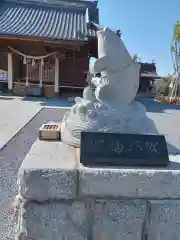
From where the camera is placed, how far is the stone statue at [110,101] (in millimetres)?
2180

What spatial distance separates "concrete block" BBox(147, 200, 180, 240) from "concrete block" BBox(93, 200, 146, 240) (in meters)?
0.08

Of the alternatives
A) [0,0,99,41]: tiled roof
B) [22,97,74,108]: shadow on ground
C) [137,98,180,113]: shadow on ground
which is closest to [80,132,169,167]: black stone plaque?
[22,97,74,108]: shadow on ground

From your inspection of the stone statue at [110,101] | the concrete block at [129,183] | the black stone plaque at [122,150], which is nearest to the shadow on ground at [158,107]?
the stone statue at [110,101]

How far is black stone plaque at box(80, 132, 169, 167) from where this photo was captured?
6.29ft

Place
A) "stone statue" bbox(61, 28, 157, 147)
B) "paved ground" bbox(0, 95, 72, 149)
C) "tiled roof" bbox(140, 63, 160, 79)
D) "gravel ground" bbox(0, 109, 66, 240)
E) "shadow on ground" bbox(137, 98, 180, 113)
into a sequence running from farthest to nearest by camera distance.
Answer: "tiled roof" bbox(140, 63, 160, 79), "shadow on ground" bbox(137, 98, 180, 113), "paved ground" bbox(0, 95, 72, 149), "gravel ground" bbox(0, 109, 66, 240), "stone statue" bbox(61, 28, 157, 147)

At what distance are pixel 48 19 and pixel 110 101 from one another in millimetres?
12625

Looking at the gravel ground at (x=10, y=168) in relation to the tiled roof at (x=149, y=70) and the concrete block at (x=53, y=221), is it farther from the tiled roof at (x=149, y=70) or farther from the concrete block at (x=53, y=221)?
the tiled roof at (x=149, y=70)

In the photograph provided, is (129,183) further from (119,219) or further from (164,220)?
(164,220)

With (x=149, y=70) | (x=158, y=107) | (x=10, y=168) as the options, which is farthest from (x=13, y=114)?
(x=149, y=70)

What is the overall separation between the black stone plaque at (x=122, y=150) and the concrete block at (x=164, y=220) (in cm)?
29

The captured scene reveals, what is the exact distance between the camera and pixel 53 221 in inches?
73.3

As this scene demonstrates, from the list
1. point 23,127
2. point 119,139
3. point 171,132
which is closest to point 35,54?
point 23,127

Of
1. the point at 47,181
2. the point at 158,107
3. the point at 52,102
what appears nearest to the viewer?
the point at 47,181

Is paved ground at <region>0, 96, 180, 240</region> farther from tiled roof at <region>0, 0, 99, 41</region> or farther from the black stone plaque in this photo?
tiled roof at <region>0, 0, 99, 41</region>
